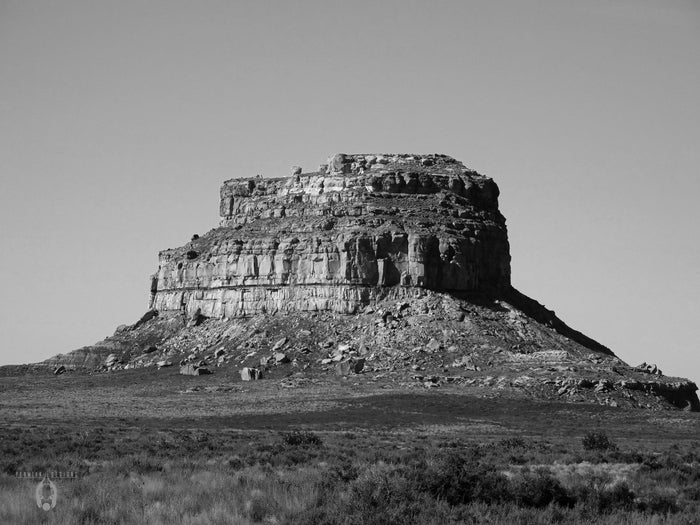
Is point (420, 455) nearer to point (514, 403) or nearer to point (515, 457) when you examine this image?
point (515, 457)

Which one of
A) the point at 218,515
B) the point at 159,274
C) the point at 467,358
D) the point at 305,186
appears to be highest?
the point at 305,186

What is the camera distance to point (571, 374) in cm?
9712

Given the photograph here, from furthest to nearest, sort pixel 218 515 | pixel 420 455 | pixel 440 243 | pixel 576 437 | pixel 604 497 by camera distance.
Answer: pixel 440 243, pixel 576 437, pixel 420 455, pixel 604 497, pixel 218 515

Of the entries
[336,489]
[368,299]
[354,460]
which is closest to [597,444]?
[354,460]

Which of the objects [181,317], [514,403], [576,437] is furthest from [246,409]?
[181,317]

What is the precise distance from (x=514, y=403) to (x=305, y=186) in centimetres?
4697

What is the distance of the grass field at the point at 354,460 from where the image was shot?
2852 centimetres

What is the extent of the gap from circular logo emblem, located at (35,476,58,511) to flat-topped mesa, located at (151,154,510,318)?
281ft

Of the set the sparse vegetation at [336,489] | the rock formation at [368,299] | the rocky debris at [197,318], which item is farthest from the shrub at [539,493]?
the rocky debris at [197,318]

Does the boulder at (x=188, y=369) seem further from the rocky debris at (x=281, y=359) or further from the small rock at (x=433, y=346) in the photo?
the small rock at (x=433, y=346)

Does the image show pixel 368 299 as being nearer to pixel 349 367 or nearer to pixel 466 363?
pixel 349 367

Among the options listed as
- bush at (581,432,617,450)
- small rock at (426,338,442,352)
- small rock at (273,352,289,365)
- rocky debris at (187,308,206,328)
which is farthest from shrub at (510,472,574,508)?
rocky debris at (187,308,206,328)

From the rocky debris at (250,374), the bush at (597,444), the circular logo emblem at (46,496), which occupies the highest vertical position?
the rocky debris at (250,374)

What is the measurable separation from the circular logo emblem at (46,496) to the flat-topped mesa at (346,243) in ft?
281
